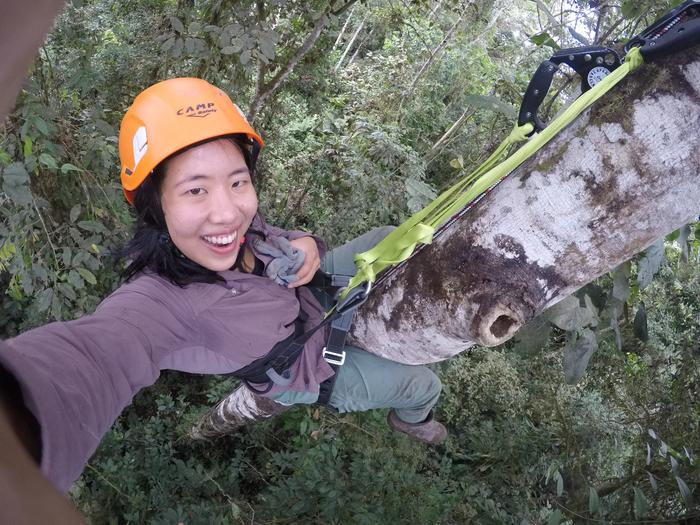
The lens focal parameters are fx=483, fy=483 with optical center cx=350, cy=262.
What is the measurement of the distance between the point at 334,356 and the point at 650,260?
130 centimetres

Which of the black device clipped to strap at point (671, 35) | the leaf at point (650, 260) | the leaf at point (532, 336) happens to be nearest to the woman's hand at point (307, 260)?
the leaf at point (532, 336)

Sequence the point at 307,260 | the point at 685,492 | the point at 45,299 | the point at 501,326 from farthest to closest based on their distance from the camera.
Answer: the point at 45,299, the point at 685,492, the point at 307,260, the point at 501,326

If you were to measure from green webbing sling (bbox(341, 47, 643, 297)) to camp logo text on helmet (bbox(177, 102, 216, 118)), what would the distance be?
26.5 inches

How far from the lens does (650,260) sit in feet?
6.26

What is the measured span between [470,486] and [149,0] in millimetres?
4674

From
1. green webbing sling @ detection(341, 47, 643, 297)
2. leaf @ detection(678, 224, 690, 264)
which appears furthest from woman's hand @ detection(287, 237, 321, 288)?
leaf @ detection(678, 224, 690, 264)

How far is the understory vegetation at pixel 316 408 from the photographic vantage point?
7.91ft

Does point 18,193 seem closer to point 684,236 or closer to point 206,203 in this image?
point 206,203

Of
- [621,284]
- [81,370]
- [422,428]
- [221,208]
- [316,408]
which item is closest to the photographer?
[81,370]

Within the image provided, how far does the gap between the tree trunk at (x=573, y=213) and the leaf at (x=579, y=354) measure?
0.99 metres

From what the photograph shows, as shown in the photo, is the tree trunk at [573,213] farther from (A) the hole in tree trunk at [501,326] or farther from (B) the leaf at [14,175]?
(B) the leaf at [14,175]

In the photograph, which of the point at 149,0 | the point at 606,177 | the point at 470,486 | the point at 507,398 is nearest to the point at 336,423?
the point at 470,486

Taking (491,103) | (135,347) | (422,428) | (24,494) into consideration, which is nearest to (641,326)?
(422,428)

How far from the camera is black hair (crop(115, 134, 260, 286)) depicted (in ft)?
4.87
